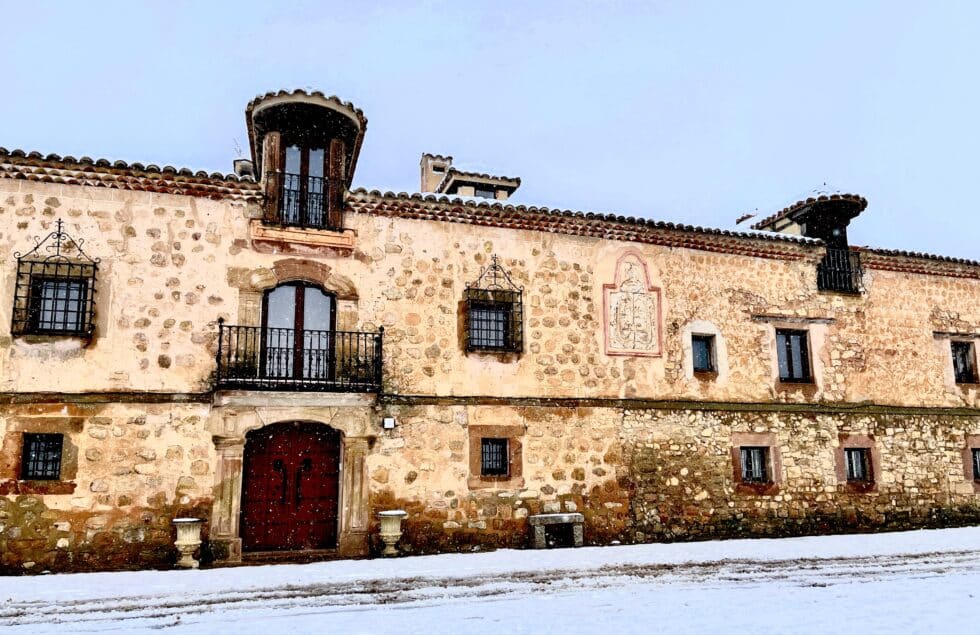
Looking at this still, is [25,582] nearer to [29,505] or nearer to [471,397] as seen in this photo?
[29,505]

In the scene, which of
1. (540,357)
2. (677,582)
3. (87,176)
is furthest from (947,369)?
(87,176)

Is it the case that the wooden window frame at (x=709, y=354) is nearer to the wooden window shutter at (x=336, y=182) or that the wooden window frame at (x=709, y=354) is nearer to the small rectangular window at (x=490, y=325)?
the small rectangular window at (x=490, y=325)

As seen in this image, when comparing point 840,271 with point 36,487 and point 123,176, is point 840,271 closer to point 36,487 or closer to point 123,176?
point 123,176

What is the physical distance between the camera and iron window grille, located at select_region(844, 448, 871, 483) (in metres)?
15.4

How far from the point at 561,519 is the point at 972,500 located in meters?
9.48

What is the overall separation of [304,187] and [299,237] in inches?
38.1

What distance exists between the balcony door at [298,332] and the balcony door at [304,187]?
44.7 inches

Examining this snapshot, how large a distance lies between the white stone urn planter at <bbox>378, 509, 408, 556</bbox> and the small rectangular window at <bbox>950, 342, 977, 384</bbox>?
12939 millimetres

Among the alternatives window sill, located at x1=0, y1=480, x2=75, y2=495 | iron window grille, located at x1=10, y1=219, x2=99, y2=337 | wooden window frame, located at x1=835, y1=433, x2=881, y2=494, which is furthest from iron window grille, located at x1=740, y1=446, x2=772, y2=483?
iron window grille, located at x1=10, y1=219, x2=99, y2=337

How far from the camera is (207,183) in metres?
12.3

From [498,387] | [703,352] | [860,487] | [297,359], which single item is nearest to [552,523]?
[498,387]

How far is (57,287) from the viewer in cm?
1151

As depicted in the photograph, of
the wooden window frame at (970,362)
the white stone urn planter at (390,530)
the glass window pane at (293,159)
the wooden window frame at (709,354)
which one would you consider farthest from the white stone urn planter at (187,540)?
the wooden window frame at (970,362)

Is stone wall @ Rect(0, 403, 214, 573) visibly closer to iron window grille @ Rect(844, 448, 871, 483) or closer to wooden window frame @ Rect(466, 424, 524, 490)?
wooden window frame @ Rect(466, 424, 524, 490)
